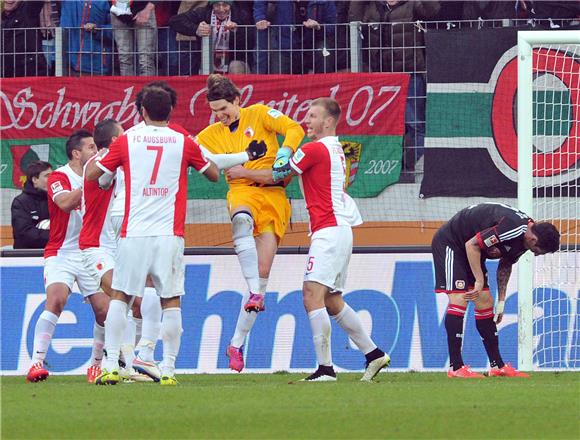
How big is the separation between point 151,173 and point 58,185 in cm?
173

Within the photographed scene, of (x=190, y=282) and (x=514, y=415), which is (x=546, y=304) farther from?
(x=514, y=415)

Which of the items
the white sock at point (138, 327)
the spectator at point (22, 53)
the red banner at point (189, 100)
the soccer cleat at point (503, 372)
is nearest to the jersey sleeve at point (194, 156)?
the white sock at point (138, 327)

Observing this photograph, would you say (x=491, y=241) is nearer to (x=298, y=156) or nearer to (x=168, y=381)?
(x=298, y=156)

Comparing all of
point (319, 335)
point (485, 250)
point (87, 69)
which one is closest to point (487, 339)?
point (485, 250)

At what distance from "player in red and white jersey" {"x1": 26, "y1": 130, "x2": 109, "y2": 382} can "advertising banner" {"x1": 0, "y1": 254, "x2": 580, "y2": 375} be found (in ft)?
6.42

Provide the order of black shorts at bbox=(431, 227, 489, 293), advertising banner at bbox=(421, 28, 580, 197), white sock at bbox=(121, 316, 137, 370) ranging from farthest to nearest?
A: advertising banner at bbox=(421, 28, 580, 197), black shorts at bbox=(431, 227, 489, 293), white sock at bbox=(121, 316, 137, 370)

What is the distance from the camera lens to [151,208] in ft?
29.4

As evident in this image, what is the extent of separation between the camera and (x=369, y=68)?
14703 millimetres

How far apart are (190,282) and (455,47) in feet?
13.7

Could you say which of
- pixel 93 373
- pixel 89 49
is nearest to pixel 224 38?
pixel 89 49

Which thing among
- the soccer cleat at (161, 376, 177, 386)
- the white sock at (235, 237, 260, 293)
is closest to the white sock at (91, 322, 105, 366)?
the white sock at (235, 237, 260, 293)

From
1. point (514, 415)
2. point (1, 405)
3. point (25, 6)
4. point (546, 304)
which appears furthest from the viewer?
point (25, 6)

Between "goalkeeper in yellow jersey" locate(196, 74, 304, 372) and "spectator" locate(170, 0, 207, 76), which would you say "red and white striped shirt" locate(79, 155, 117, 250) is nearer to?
"goalkeeper in yellow jersey" locate(196, 74, 304, 372)

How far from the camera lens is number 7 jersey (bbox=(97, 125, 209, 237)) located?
8.95m
